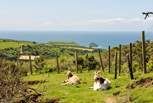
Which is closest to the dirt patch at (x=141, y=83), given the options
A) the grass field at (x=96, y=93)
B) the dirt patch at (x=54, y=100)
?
the grass field at (x=96, y=93)

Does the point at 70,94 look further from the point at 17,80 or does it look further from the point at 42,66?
the point at 42,66

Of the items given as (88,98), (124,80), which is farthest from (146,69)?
(88,98)

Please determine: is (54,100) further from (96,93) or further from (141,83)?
(141,83)

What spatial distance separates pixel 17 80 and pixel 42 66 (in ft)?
116

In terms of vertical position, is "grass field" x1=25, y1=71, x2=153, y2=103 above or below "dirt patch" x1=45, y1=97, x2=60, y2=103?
above

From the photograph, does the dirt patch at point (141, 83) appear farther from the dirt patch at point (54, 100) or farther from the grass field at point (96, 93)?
the dirt patch at point (54, 100)

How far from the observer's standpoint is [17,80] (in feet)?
72.9

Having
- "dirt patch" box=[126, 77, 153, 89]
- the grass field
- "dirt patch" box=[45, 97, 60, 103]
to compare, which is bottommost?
"dirt patch" box=[45, 97, 60, 103]

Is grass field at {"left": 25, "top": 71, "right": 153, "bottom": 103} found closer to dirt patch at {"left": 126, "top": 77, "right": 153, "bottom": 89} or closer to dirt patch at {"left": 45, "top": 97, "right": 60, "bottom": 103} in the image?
dirt patch at {"left": 45, "top": 97, "right": 60, "bottom": 103}

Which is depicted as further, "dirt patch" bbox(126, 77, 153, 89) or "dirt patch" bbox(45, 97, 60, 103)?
"dirt patch" bbox(126, 77, 153, 89)

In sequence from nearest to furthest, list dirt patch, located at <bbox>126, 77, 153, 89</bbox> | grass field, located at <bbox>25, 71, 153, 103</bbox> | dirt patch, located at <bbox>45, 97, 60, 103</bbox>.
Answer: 1. grass field, located at <bbox>25, 71, 153, 103</bbox>
2. dirt patch, located at <bbox>45, 97, 60, 103</bbox>
3. dirt patch, located at <bbox>126, 77, 153, 89</bbox>

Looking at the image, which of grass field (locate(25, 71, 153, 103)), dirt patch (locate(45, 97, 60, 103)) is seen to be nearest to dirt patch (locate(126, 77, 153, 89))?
grass field (locate(25, 71, 153, 103))

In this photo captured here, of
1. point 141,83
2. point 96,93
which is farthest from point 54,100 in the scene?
point 141,83

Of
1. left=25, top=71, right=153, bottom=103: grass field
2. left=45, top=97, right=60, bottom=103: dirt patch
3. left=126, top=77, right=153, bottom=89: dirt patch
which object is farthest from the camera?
left=126, top=77, right=153, bottom=89: dirt patch
